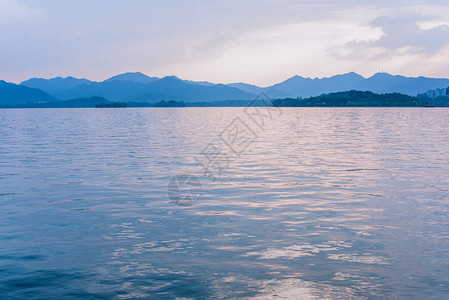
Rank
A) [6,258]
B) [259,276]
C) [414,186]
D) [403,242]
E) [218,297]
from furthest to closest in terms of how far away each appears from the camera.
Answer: [414,186] < [403,242] < [6,258] < [259,276] < [218,297]

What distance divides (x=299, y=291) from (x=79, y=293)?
5.42 meters

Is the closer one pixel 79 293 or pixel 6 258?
pixel 79 293

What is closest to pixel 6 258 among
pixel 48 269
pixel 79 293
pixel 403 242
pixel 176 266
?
pixel 48 269

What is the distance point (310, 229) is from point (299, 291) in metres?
5.37

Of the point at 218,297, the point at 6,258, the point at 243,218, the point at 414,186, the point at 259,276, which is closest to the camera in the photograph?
the point at 218,297

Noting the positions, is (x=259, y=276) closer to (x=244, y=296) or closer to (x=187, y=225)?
(x=244, y=296)

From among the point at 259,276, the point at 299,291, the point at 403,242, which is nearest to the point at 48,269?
the point at 259,276

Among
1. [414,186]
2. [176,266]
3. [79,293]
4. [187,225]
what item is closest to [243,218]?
[187,225]

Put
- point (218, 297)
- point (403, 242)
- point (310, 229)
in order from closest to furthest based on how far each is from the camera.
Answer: point (218, 297), point (403, 242), point (310, 229)

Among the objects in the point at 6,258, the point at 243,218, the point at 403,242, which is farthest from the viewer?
the point at 243,218

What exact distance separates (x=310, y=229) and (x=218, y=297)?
641cm

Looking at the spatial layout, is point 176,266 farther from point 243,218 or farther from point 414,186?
point 414,186

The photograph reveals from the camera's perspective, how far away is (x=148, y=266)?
1203cm

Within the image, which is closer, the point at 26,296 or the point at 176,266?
the point at 26,296
